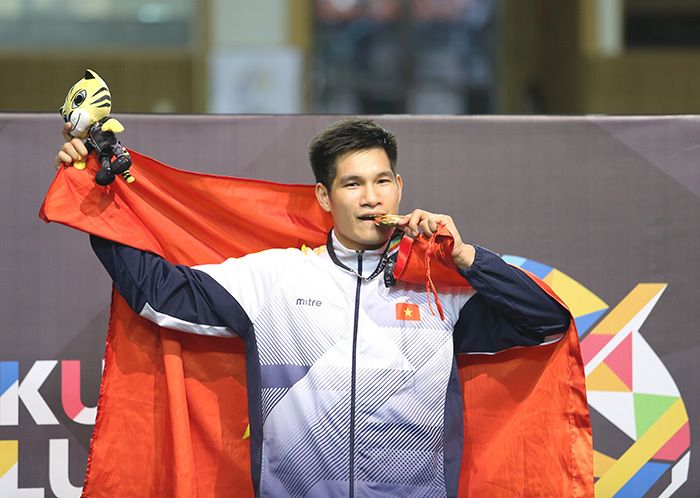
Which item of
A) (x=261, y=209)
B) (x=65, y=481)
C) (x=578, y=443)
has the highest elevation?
(x=261, y=209)

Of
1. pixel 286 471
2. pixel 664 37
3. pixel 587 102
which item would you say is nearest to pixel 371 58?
pixel 587 102

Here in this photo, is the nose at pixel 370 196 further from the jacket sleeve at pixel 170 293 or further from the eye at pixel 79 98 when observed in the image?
the eye at pixel 79 98

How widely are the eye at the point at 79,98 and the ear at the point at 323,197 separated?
1.87 ft

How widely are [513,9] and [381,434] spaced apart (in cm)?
514

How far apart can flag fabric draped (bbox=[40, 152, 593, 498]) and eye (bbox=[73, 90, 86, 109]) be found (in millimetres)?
229

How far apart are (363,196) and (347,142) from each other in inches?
5.5

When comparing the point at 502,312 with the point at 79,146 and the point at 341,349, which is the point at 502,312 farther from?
the point at 79,146

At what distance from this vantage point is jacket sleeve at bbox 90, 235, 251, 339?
7.25ft

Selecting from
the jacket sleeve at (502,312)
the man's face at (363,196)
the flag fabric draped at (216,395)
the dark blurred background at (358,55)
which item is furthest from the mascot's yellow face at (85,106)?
the dark blurred background at (358,55)

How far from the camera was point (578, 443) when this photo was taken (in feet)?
7.64

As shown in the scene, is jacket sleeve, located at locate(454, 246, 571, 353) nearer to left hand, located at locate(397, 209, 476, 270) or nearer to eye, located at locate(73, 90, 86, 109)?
left hand, located at locate(397, 209, 476, 270)

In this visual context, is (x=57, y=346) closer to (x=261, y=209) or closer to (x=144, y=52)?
(x=261, y=209)

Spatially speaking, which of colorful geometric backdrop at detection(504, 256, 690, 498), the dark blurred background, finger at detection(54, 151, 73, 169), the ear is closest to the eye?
finger at detection(54, 151, 73, 169)

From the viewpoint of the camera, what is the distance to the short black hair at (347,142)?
2273mm
